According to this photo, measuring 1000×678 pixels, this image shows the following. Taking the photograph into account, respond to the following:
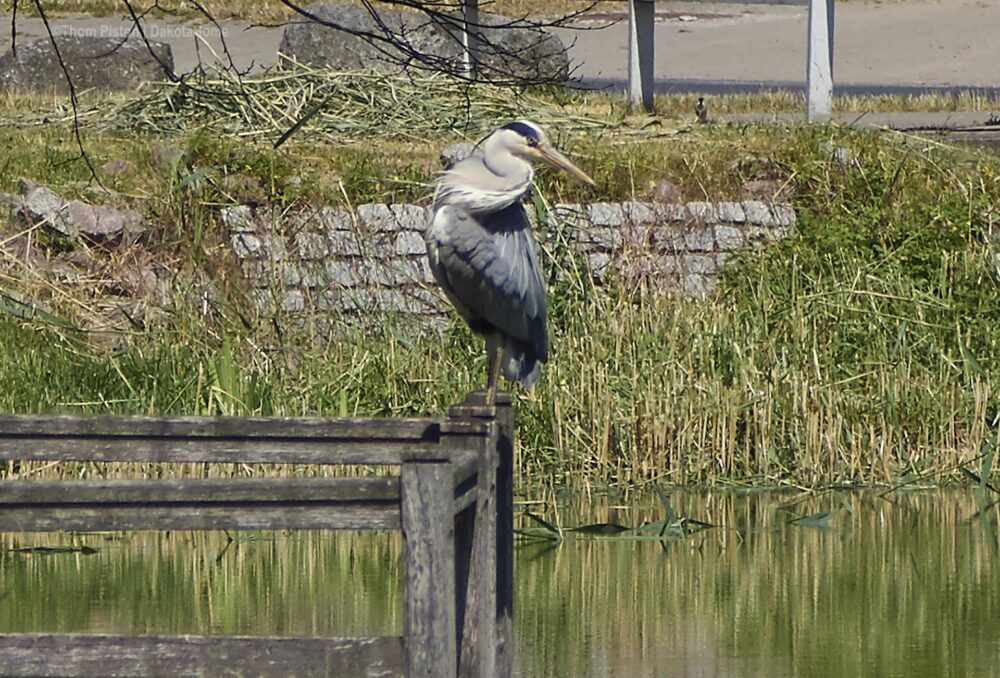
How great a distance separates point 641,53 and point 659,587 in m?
7.86

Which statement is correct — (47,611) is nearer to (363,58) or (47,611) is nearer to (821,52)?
(821,52)

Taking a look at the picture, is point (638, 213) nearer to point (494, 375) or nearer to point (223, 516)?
point (494, 375)

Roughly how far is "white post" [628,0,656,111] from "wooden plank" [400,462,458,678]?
10387mm

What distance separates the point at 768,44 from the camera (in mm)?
30375

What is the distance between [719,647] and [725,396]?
2.53 meters

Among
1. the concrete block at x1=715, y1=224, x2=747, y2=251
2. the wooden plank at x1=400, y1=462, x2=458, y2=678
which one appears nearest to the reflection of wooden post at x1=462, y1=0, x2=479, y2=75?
the concrete block at x1=715, y1=224, x2=747, y2=251

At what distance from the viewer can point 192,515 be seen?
441 cm

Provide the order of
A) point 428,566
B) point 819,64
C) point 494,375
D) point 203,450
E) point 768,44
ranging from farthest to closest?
point 768,44 → point 819,64 → point 494,375 → point 203,450 → point 428,566

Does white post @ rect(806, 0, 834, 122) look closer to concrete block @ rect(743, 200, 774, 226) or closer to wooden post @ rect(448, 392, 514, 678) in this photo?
concrete block @ rect(743, 200, 774, 226)

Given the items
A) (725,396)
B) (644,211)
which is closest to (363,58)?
(644,211)

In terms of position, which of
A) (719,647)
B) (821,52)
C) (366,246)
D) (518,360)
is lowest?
(719,647)

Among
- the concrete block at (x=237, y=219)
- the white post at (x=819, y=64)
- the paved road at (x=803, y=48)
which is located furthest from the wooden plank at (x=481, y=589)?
the paved road at (x=803, y=48)

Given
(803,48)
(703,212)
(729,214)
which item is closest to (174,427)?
(703,212)

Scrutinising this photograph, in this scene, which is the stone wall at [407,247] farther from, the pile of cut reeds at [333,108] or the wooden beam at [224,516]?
the wooden beam at [224,516]
